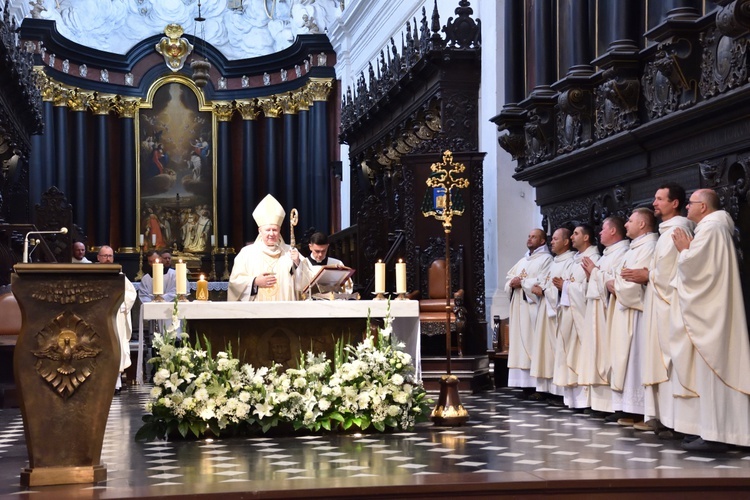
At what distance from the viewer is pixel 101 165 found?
25969mm

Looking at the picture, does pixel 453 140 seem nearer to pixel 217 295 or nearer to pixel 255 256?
pixel 255 256

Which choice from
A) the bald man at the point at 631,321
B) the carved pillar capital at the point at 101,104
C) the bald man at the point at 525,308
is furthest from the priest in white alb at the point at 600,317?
the carved pillar capital at the point at 101,104

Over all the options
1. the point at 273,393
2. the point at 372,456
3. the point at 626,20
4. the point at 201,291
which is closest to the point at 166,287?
the point at 201,291

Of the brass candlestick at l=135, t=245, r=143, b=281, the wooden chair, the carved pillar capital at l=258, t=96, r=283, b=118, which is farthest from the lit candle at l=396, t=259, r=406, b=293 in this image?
the carved pillar capital at l=258, t=96, r=283, b=118

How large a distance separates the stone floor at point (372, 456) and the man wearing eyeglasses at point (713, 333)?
24 cm

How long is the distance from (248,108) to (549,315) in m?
16.7

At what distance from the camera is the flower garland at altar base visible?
339 inches

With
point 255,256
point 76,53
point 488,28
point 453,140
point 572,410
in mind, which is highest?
point 76,53

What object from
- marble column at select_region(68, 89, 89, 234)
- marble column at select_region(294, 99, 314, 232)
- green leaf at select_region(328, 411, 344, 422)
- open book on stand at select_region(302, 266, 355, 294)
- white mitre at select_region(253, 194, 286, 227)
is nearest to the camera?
green leaf at select_region(328, 411, 344, 422)

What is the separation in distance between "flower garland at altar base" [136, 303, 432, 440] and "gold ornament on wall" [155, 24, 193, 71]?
1819 centimetres

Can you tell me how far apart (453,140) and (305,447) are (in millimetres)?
7755

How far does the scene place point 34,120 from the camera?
20.7 metres

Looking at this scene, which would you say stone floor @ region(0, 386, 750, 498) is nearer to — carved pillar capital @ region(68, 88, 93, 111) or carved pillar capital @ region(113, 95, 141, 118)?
carved pillar capital @ region(68, 88, 93, 111)

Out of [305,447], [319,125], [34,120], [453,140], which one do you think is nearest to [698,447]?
[305,447]
